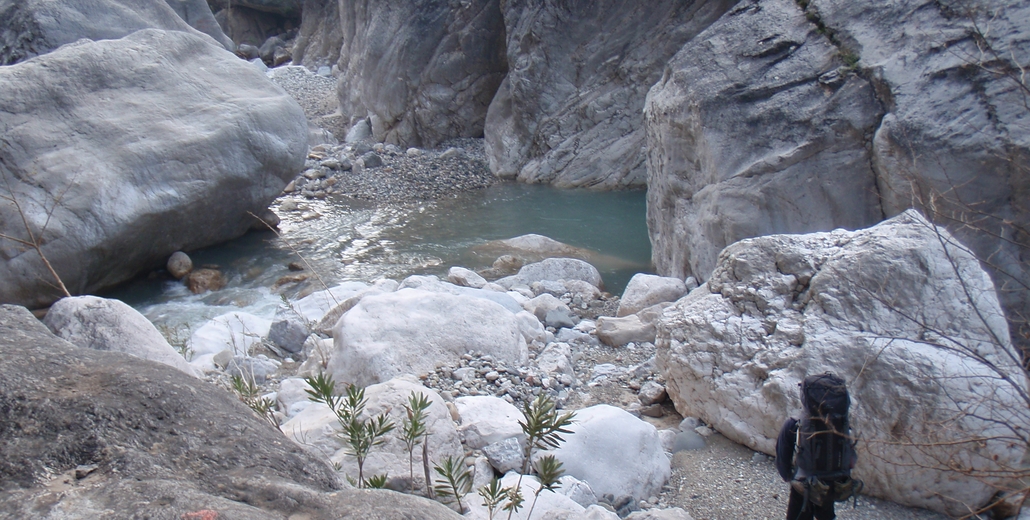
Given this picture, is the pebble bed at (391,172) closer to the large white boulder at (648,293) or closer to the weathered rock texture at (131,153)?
the weathered rock texture at (131,153)

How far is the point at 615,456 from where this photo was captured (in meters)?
3.40

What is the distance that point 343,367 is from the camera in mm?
4566

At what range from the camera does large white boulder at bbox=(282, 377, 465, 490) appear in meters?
2.92

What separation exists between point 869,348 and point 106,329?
4.43 meters

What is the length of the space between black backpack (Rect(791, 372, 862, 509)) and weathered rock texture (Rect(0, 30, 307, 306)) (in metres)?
7.29

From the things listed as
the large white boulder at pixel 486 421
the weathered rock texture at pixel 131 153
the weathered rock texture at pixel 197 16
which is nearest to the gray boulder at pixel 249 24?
the weathered rock texture at pixel 197 16

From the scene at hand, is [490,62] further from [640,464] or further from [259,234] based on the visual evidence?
[640,464]

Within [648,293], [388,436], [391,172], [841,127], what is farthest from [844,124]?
[391,172]

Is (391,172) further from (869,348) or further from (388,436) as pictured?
(869,348)

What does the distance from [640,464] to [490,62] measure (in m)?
15.1

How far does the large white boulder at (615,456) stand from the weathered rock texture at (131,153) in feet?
20.2

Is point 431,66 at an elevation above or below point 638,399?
above

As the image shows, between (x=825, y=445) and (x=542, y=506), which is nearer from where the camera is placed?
(x=825, y=445)

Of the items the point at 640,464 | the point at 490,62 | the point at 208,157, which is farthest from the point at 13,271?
the point at 490,62
